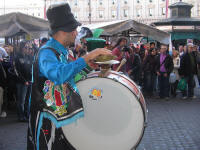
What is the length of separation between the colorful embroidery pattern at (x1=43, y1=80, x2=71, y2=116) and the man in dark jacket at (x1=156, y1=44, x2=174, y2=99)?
859 cm

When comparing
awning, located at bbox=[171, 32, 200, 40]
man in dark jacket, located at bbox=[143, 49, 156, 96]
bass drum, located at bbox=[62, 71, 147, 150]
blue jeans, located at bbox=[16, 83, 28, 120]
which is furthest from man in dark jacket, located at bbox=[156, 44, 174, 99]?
awning, located at bbox=[171, 32, 200, 40]

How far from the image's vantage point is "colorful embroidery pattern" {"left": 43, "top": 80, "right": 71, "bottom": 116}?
250cm

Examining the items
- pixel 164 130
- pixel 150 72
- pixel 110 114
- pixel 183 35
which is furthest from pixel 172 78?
pixel 183 35

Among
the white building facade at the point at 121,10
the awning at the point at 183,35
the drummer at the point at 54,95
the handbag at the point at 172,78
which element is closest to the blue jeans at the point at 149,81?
the handbag at the point at 172,78

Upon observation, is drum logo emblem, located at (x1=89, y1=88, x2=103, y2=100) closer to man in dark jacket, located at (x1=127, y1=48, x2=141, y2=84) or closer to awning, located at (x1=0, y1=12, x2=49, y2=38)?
awning, located at (x1=0, y1=12, x2=49, y2=38)

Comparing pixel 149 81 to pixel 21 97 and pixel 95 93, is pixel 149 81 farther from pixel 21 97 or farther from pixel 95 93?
pixel 95 93

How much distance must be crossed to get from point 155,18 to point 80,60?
86.3m

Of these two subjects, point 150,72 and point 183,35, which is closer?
point 150,72

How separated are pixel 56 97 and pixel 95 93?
1.38 feet

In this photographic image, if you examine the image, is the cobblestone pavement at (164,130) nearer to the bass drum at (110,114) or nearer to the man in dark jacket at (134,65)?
the man in dark jacket at (134,65)

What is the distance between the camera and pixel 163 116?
8.10m

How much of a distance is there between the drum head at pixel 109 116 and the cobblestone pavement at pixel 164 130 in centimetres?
276

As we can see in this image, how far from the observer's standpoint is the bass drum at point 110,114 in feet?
9.18

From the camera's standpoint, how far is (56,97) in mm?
2502
